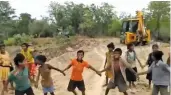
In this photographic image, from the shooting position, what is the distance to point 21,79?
6910 mm

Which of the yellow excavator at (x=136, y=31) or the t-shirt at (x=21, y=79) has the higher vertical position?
the t-shirt at (x=21, y=79)

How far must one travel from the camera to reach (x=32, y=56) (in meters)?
10.5

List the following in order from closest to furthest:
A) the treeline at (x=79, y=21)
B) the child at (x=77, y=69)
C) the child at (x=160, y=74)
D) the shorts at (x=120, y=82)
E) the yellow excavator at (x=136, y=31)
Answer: the child at (x=160, y=74) < the shorts at (x=120, y=82) < the child at (x=77, y=69) < the yellow excavator at (x=136, y=31) < the treeline at (x=79, y=21)

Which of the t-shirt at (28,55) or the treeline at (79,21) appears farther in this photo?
the treeline at (79,21)

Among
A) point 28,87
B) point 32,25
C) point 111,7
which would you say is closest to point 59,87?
point 28,87

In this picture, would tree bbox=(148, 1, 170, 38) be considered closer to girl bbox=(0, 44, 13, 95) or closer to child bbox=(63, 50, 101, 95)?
girl bbox=(0, 44, 13, 95)

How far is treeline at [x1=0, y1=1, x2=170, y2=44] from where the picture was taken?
48500 mm

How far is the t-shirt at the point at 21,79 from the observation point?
6867 mm

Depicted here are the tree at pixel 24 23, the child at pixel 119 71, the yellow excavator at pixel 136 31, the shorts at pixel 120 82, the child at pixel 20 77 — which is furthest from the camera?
the tree at pixel 24 23

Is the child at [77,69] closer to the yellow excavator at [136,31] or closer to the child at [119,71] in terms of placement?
the child at [119,71]

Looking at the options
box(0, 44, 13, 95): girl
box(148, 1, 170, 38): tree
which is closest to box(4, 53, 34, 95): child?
box(0, 44, 13, 95): girl

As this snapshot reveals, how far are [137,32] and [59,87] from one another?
51.4 feet

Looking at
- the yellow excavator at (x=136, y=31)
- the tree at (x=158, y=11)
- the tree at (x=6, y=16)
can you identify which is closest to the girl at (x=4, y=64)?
the yellow excavator at (x=136, y=31)

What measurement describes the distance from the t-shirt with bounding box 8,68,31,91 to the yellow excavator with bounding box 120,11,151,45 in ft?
63.6
